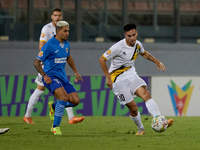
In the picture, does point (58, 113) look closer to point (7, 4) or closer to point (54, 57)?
point (54, 57)

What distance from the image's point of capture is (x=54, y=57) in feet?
24.4

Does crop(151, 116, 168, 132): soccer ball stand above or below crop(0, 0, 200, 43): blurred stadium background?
below

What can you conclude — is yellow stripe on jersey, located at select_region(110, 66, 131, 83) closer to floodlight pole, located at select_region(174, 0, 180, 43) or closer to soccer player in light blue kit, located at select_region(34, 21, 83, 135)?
soccer player in light blue kit, located at select_region(34, 21, 83, 135)

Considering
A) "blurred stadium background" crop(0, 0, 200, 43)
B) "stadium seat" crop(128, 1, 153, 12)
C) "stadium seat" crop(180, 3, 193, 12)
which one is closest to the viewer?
"blurred stadium background" crop(0, 0, 200, 43)

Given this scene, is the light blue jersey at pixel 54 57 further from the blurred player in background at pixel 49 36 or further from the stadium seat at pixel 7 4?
the stadium seat at pixel 7 4

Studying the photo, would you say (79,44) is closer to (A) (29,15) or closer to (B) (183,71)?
(A) (29,15)

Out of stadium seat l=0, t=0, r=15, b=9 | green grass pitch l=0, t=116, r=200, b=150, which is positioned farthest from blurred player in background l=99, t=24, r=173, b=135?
stadium seat l=0, t=0, r=15, b=9

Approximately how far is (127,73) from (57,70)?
3.64 feet

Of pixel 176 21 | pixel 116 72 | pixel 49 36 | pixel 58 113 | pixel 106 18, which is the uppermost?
pixel 49 36

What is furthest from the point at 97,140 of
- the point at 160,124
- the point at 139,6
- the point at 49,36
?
the point at 139,6

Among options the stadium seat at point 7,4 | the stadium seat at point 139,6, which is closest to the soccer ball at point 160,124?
the stadium seat at point 7,4

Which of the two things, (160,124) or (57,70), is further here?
(57,70)

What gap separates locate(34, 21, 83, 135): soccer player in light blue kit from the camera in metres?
7.35

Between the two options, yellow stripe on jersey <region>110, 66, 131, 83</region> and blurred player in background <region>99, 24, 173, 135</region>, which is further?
yellow stripe on jersey <region>110, 66, 131, 83</region>
